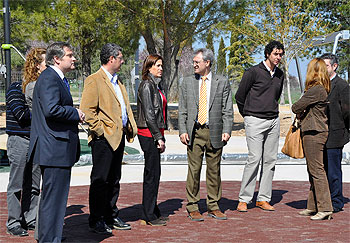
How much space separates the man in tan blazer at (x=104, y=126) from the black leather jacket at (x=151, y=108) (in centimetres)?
22

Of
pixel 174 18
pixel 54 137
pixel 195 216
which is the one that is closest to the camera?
pixel 54 137

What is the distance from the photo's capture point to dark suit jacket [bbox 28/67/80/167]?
496 cm

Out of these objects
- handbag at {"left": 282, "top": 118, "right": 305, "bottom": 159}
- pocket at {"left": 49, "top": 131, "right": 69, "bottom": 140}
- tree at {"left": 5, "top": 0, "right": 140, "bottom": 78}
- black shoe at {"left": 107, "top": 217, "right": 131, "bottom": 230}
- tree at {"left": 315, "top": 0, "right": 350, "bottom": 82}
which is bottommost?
black shoe at {"left": 107, "top": 217, "right": 131, "bottom": 230}

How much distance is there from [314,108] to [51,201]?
3393 millimetres

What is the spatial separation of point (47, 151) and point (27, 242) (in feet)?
4.03

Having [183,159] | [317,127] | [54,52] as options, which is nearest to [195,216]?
[317,127]

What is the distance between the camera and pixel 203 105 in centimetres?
702

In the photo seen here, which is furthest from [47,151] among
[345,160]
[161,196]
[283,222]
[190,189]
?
[345,160]

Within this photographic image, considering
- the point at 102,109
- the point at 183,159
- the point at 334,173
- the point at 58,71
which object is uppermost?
the point at 58,71

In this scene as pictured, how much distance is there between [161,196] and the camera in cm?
842

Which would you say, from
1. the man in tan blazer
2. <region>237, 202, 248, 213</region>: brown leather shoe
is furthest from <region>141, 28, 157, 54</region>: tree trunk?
the man in tan blazer

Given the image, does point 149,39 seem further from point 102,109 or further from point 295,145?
point 102,109

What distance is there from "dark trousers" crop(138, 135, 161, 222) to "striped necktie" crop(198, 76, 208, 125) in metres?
0.76

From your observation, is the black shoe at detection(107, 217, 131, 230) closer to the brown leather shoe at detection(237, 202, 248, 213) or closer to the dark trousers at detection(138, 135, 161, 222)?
the dark trousers at detection(138, 135, 161, 222)
